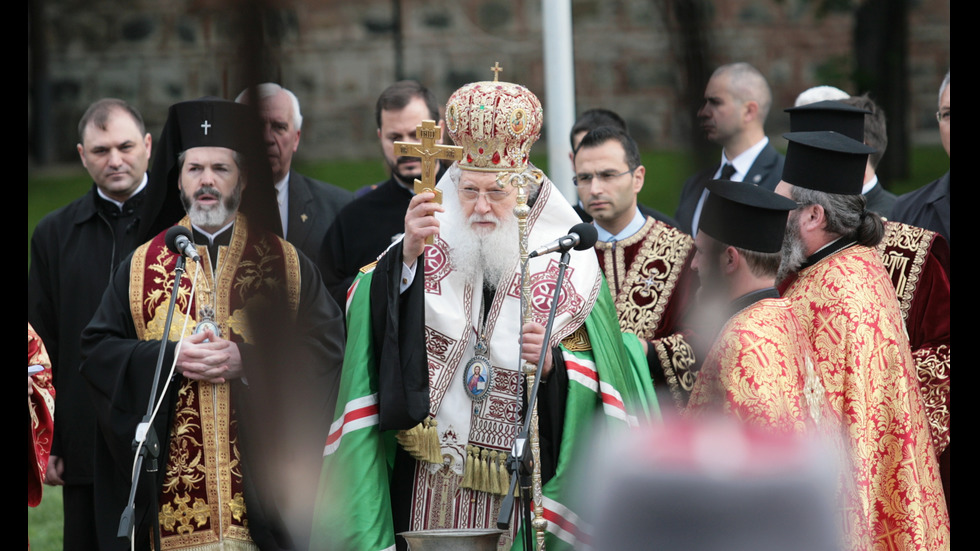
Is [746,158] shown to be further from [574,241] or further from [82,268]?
[82,268]

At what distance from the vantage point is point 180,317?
14.0 ft

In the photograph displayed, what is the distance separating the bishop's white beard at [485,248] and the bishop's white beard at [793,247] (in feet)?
3.20

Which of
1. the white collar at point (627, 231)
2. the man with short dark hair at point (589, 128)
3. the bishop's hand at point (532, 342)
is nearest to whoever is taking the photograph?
the bishop's hand at point (532, 342)

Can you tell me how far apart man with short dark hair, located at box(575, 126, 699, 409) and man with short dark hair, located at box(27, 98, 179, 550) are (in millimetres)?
2275

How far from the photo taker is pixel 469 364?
12.6ft

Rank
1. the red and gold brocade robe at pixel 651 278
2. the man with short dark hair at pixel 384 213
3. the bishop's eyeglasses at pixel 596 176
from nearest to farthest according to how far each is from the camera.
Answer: the red and gold brocade robe at pixel 651 278 → the bishop's eyeglasses at pixel 596 176 → the man with short dark hair at pixel 384 213

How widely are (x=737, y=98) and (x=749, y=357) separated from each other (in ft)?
6.56

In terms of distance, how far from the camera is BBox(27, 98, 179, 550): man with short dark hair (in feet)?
16.8

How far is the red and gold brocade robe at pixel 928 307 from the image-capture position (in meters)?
4.12

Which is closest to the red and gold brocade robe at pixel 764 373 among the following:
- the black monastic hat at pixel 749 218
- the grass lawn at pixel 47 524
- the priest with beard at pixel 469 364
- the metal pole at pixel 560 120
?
the black monastic hat at pixel 749 218

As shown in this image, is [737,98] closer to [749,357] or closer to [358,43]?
[358,43]

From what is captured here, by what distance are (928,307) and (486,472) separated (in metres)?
1.97

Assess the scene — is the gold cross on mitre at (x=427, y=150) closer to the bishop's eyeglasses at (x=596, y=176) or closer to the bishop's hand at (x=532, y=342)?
the bishop's hand at (x=532, y=342)
